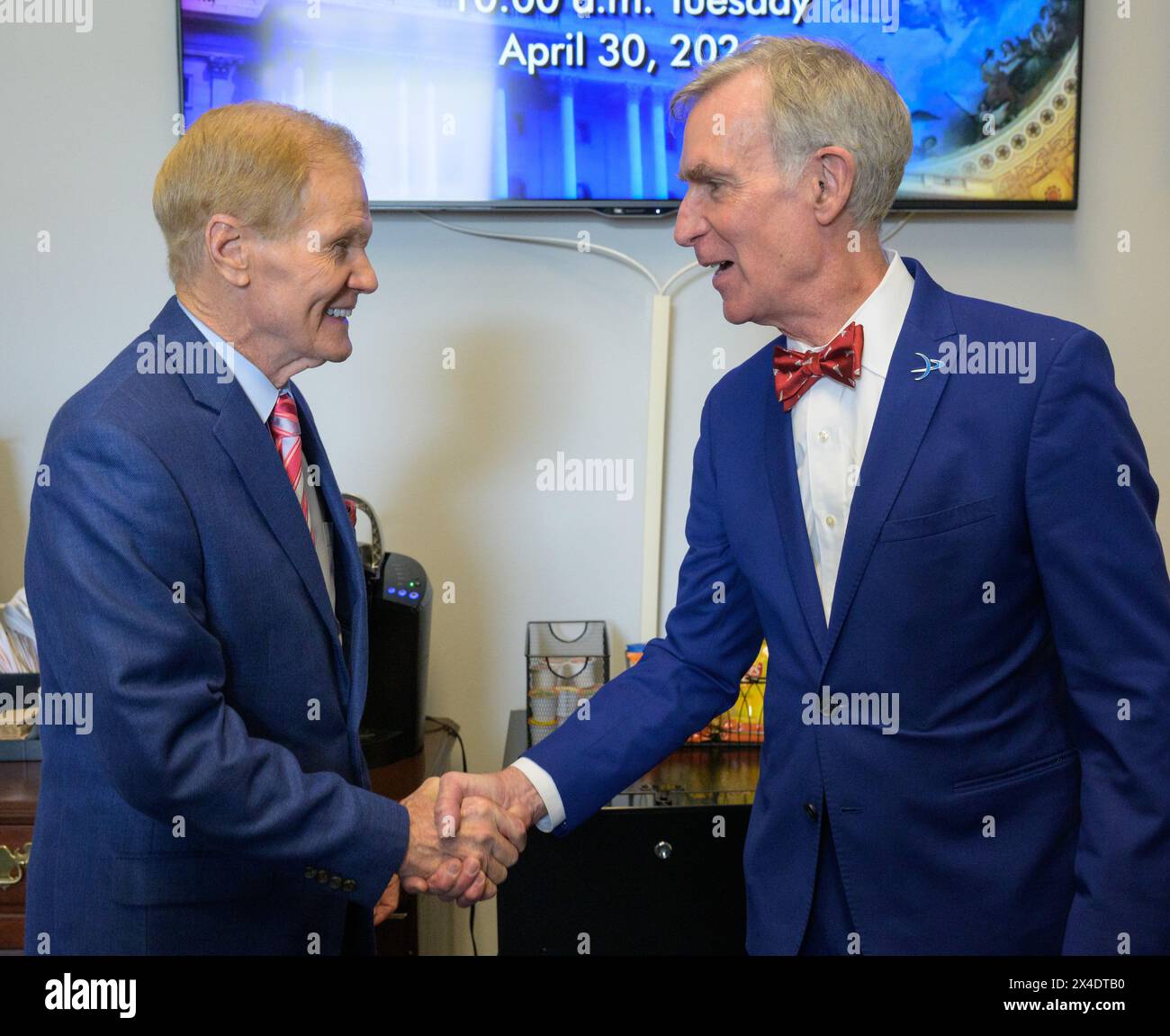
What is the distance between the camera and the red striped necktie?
5.18ft

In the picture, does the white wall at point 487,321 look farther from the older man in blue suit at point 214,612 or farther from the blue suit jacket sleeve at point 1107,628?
the blue suit jacket sleeve at point 1107,628

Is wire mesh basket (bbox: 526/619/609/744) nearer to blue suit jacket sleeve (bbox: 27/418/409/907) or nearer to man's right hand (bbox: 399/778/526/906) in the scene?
man's right hand (bbox: 399/778/526/906)

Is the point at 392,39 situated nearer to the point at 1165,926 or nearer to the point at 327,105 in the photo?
the point at 327,105

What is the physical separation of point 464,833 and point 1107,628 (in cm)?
88

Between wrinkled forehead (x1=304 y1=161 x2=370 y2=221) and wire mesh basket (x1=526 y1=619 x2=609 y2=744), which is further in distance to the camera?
wire mesh basket (x1=526 y1=619 x2=609 y2=744)

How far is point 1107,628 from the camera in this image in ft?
4.45

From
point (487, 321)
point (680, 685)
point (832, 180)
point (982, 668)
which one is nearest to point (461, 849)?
point (680, 685)

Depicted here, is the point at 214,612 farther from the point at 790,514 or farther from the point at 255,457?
the point at 790,514

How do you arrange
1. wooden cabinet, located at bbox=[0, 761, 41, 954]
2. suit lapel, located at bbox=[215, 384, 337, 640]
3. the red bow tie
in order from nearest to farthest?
suit lapel, located at bbox=[215, 384, 337, 640], the red bow tie, wooden cabinet, located at bbox=[0, 761, 41, 954]

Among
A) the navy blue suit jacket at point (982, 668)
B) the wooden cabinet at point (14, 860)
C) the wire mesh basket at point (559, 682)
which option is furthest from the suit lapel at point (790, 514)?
the wooden cabinet at point (14, 860)

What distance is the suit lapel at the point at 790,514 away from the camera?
1525 millimetres

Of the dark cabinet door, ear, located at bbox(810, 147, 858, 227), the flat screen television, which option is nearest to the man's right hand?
the dark cabinet door
